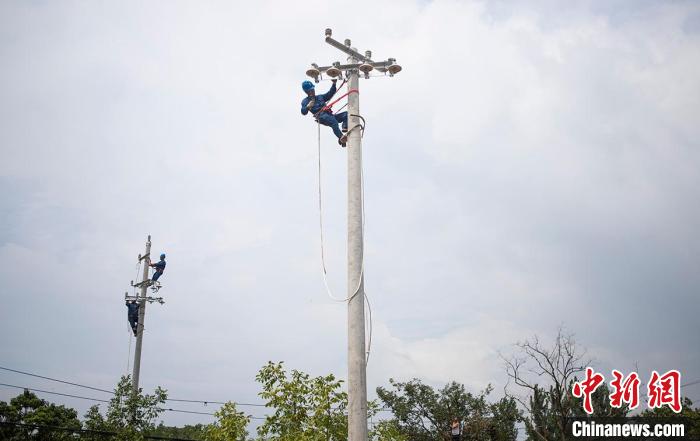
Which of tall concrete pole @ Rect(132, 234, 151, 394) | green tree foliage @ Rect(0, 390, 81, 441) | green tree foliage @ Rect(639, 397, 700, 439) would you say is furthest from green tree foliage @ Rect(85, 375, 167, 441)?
green tree foliage @ Rect(639, 397, 700, 439)

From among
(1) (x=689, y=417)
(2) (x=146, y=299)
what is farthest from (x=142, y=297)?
(1) (x=689, y=417)

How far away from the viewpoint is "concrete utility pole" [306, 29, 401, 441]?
18.5ft

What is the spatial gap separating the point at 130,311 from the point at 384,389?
26.3 metres

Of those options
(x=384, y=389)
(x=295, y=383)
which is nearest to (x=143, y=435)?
(x=295, y=383)

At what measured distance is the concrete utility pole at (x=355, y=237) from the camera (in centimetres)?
564

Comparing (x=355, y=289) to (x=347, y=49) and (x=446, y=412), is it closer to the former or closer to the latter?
(x=347, y=49)

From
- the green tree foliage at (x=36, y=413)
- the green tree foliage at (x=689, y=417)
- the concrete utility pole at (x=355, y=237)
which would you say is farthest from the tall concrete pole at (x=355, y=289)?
the green tree foliage at (x=689, y=417)

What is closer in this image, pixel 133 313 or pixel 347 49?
pixel 347 49

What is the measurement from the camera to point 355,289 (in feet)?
19.7

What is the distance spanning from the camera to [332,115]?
7664 millimetres

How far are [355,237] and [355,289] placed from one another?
0.60 metres

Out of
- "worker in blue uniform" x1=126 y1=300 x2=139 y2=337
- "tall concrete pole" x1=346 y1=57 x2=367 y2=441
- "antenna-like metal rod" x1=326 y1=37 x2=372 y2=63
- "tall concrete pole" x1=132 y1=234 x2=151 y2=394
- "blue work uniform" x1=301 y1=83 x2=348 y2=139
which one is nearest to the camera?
"tall concrete pole" x1=346 y1=57 x2=367 y2=441

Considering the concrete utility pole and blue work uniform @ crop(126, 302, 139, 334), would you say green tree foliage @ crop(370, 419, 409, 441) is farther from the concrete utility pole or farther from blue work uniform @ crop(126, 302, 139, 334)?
blue work uniform @ crop(126, 302, 139, 334)

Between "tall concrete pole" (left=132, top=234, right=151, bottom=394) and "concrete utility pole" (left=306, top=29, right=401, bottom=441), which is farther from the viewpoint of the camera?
"tall concrete pole" (left=132, top=234, right=151, bottom=394)
